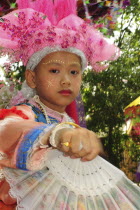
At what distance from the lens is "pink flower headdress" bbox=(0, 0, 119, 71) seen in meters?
2.19

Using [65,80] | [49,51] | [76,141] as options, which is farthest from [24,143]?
[49,51]

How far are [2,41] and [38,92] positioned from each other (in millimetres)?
473

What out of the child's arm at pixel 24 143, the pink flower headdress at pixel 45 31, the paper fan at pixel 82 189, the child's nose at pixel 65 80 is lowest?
the paper fan at pixel 82 189

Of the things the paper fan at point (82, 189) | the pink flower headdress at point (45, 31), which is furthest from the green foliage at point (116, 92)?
the paper fan at point (82, 189)

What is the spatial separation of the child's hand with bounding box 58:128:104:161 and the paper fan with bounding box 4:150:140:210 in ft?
0.70

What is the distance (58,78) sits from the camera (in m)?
2.20

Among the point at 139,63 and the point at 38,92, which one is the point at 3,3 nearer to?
the point at 38,92

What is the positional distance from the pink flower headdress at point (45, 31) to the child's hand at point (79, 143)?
1.22m

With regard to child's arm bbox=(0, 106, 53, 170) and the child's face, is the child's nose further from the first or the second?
child's arm bbox=(0, 106, 53, 170)

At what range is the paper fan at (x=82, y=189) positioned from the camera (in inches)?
54.9

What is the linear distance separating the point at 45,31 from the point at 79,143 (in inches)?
51.8

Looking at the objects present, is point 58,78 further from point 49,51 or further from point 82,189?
point 82,189

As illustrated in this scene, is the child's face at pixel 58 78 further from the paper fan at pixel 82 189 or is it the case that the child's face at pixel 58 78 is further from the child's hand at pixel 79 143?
the child's hand at pixel 79 143

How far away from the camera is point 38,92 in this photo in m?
2.36
